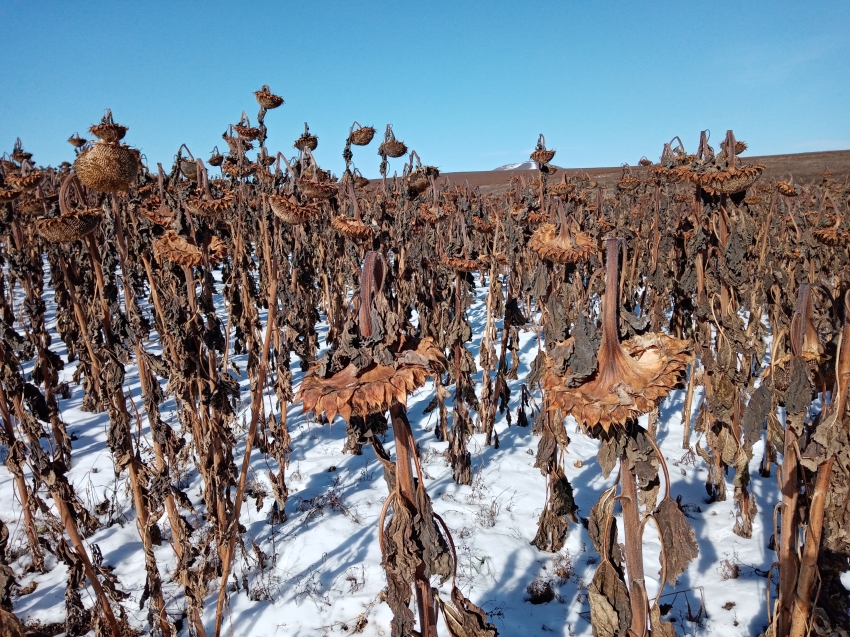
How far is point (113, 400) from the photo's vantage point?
7.99 feet

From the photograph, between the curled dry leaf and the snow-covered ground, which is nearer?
the curled dry leaf

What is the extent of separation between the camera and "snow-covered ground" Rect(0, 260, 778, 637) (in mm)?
2854

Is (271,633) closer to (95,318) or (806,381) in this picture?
(95,318)

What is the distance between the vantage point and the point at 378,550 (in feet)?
11.2

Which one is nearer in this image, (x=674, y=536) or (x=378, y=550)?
(x=674, y=536)

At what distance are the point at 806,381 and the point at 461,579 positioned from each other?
2.38m

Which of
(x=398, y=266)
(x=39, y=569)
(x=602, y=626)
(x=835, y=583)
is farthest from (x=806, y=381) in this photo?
(x=398, y=266)

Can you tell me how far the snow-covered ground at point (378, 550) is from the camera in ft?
9.36

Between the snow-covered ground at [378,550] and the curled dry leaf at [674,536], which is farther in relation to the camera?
the snow-covered ground at [378,550]

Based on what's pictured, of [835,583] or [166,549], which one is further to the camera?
[166,549]

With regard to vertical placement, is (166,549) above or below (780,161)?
below

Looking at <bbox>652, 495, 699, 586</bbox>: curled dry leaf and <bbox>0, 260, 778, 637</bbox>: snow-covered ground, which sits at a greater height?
<bbox>652, 495, 699, 586</bbox>: curled dry leaf

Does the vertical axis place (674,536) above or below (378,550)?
above

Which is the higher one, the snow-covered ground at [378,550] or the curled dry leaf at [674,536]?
the curled dry leaf at [674,536]
